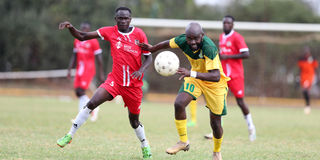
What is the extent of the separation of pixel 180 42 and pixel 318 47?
17759mm

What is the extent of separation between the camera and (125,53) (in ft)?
23.8

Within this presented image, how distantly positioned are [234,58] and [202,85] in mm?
3469

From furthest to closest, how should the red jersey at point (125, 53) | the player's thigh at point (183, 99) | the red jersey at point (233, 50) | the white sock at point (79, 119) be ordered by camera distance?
the red jersey at point (233, 50)
the red jersey at point (125, 53)
the white sock at point (79, 119)
the player's thigh at point (183, 99)

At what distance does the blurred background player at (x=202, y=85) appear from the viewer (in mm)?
6516

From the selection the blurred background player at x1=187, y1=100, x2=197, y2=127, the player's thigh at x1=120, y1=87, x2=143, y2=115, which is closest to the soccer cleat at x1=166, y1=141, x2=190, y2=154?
the player's thigh at x1=120, y1=87, x2=143, y2=115

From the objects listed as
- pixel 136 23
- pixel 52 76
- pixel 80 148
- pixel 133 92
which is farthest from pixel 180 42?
pixel 52 76

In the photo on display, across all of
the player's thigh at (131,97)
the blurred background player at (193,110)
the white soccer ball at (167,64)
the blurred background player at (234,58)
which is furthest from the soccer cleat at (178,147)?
the blurred background player at (193,110)

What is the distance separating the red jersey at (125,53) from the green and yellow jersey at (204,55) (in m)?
0.68

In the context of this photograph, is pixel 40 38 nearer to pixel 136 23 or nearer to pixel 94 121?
pixel 136 23

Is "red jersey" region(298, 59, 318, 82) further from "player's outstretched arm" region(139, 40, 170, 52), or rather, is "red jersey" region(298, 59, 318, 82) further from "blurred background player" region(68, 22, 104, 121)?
"player's outstretched arm" region(139, 40, 170, 52)

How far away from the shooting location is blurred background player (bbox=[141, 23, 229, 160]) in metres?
6.52

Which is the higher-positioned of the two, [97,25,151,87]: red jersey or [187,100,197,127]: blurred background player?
[97,25,151,87]: red jersey

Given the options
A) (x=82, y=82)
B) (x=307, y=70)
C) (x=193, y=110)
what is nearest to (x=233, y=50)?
(x=193, y=110)

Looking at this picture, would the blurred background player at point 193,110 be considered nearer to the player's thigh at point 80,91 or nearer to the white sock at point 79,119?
the player's thigh at point 80,91
